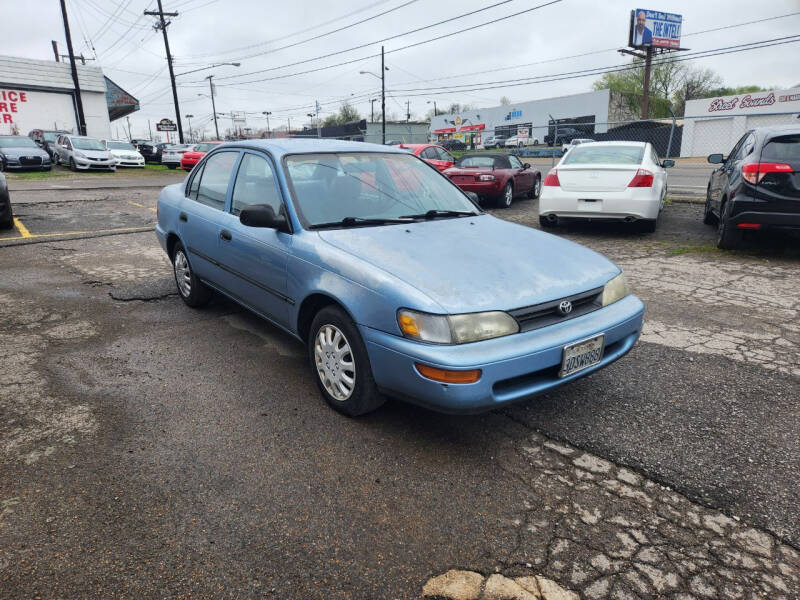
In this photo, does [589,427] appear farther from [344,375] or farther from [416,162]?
[416,162]

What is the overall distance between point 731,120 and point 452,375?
42.2 m

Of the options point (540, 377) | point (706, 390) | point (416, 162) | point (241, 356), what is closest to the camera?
point (540, 377)

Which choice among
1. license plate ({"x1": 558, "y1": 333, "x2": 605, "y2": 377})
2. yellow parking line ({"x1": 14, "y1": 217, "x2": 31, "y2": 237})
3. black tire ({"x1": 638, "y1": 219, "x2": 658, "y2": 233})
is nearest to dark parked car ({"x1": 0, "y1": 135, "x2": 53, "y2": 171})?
yellow parking line ({"x1": 14, "y1": 217, "x2": 31, "y2": 237})

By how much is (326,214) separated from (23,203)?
1255 cm

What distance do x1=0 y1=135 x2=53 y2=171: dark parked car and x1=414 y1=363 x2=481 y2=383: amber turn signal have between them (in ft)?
79.0

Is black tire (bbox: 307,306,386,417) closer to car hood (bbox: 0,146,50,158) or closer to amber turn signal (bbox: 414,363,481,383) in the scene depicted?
amber turn signal (bbox: 414,363,481,383)

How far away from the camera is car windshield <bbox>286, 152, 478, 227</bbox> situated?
364 cm

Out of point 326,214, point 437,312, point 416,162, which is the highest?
point 416,162

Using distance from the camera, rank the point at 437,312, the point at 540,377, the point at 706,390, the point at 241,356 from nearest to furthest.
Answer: the point at 437,312 → the point at 540,377 → the point at 706,390 → the point at 241,356

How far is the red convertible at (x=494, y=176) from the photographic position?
1238 centimetres

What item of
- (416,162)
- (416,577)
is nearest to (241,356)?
(416,162)

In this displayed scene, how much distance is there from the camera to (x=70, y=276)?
6480 millimetres

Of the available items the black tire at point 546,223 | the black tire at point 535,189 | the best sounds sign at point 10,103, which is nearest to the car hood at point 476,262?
the black tire at point 546,223

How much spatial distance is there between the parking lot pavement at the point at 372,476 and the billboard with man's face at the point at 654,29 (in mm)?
51870
